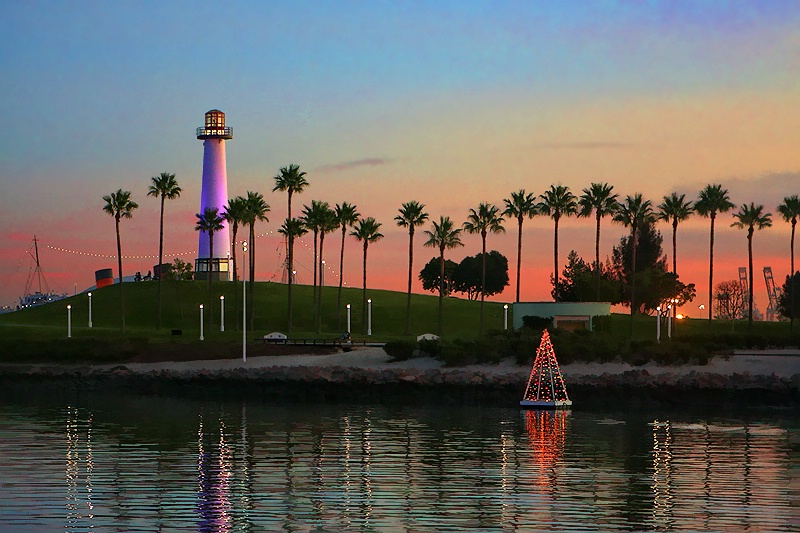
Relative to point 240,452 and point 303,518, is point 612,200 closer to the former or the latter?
point 240,452

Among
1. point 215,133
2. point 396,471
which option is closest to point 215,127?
point 215,133

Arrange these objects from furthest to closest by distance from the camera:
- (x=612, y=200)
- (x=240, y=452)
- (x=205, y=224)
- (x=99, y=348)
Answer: (x=205, y=224), (x=612, y=200), (x=99, y=348), (x=240, y=452)

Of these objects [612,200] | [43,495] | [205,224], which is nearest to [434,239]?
[612,200]

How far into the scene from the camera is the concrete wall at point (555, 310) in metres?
116

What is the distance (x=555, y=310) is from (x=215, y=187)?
193 ft

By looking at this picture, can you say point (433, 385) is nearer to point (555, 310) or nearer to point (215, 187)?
point (555, 310)

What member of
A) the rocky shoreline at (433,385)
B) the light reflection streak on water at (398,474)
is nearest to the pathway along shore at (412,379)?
the rocky shoreline at (433,385)

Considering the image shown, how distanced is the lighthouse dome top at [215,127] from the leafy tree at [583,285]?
53005 mm

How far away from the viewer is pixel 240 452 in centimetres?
4119

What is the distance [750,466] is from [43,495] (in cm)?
2186

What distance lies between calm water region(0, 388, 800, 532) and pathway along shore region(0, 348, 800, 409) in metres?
8.58

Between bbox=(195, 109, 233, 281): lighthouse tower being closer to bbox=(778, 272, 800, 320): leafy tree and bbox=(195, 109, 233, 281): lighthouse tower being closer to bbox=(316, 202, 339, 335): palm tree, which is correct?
bbox=(316, 202, 339, 335): palm tree

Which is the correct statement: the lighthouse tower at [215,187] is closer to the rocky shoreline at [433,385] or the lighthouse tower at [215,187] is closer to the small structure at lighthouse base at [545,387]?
the rocky shoreline at [433,385]

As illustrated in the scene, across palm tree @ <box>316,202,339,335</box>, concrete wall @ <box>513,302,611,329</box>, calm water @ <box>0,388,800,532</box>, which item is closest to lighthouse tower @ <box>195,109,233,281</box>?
palm tree @ <box>316,202,339,335</box>
